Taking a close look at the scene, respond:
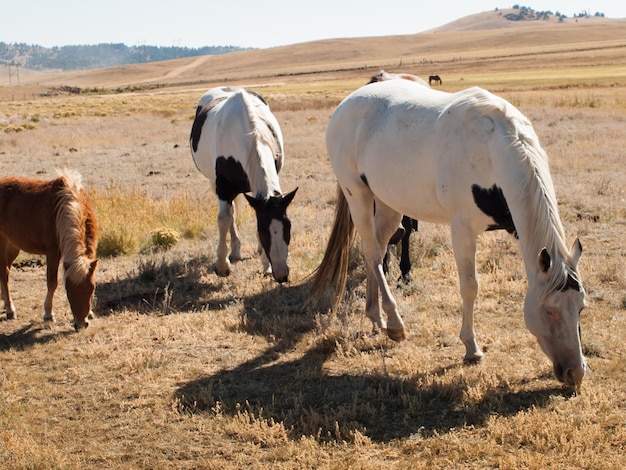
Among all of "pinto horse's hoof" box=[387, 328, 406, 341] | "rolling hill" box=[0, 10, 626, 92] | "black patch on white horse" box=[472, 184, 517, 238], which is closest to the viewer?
"black patch on white horse" box=[472, 184, 517, 238]

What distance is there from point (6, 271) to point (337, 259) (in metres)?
3.65

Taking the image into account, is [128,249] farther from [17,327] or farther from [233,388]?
[233,388]

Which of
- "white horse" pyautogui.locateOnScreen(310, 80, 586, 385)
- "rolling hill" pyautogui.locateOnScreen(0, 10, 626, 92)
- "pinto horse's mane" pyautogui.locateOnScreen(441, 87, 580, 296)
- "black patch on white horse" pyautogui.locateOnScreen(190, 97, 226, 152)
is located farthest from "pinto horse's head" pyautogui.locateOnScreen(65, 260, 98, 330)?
"rolling hill" pyautogui.locateOnScreen(0, 10, 626, 92)

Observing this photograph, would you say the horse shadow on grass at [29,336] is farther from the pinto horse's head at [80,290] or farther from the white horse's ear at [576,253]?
the white horse's ear at [576,253]

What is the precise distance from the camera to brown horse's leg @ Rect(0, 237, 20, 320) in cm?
691

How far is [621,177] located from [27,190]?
34.6 ft

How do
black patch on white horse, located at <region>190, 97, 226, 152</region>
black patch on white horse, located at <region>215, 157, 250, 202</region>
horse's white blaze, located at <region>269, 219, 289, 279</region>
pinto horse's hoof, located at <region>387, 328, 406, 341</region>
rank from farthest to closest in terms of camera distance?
black patch on white horse, located at <region>190, 97, 226, 152</region>
black patch on white horse, located at <region>215, 157, 250, 202</region>
horse's white blaze, located at <region>269, 219, 289, 279</region>
pinto horse's hoof, located at <region>387, 328, 406, 341</region>

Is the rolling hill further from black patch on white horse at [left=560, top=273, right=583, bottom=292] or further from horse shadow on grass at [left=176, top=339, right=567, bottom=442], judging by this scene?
black patch on white horse at [left=560, top=273, right=583, bottom=292]

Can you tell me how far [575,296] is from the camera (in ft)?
13.1

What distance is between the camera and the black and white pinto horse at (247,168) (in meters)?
6.91

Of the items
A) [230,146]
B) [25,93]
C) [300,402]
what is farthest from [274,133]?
[25,93]

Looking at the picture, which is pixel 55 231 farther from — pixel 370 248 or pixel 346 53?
pixel 346 53

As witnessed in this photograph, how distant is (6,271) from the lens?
7105 millimetres

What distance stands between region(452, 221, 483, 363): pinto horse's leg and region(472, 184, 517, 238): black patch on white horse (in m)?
0.22
